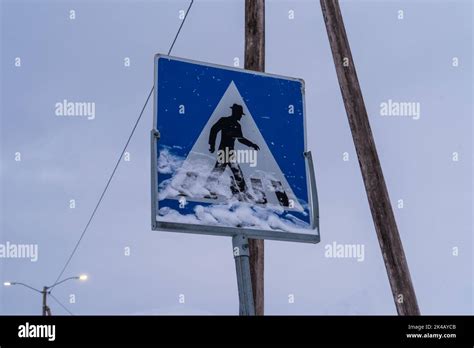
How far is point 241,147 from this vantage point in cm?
342

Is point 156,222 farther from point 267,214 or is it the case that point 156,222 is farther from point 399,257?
point 399,257

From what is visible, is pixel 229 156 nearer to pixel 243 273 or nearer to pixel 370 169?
pixel 243 273

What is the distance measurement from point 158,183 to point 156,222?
6.8 inches

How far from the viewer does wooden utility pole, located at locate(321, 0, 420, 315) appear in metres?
8.38

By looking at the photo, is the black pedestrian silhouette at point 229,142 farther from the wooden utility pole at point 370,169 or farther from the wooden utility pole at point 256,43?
the wooden utility pole at point 370,169

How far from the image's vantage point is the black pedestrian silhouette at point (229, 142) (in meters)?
3.34

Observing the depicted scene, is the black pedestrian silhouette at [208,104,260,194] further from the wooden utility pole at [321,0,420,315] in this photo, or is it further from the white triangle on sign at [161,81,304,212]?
the wooden utility pole at [321,0,420,315]

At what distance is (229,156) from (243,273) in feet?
1.78

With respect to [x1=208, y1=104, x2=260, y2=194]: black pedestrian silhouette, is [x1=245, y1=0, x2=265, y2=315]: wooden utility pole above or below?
above

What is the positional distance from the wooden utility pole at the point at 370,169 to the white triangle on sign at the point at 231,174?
5.28 metres

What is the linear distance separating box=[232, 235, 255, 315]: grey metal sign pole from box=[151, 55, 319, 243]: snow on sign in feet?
0.15

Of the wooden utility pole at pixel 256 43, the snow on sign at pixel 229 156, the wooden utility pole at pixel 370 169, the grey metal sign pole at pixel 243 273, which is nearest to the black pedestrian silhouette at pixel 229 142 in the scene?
the snow on sign at pixel 229 156


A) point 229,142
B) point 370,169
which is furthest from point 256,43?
point 229,142

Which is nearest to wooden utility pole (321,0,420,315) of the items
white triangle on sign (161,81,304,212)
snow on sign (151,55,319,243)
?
snow on sign (151,55,319,243)
